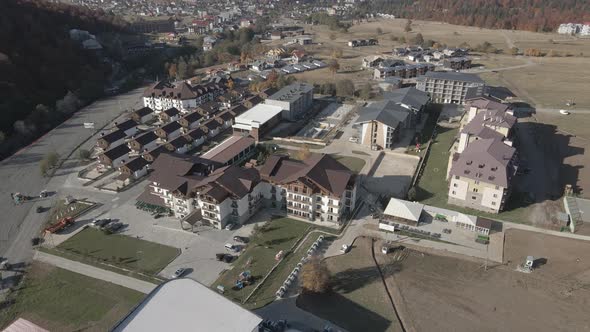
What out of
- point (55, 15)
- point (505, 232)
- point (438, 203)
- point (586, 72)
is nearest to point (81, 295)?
point (438, 203)

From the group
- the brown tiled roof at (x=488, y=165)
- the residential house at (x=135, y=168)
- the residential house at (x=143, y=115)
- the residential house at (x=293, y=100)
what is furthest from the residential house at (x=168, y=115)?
the brown tiled roof at (x=488, y=165)

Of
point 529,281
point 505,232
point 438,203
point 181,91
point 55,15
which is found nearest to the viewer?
point 529,281

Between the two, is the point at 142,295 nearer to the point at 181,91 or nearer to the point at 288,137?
the point at 288,137

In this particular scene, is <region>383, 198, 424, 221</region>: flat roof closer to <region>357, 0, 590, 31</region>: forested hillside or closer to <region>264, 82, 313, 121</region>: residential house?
<region>264, 82, 313, 121</region>: residential house

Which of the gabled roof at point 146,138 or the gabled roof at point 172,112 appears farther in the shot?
the gabled roof at point 172,112

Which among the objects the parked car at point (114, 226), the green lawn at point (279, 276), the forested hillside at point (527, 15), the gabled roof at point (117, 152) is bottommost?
the green lawn at point (279, 276)

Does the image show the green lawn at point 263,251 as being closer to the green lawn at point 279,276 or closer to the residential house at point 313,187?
the green lawn at point 279,276
